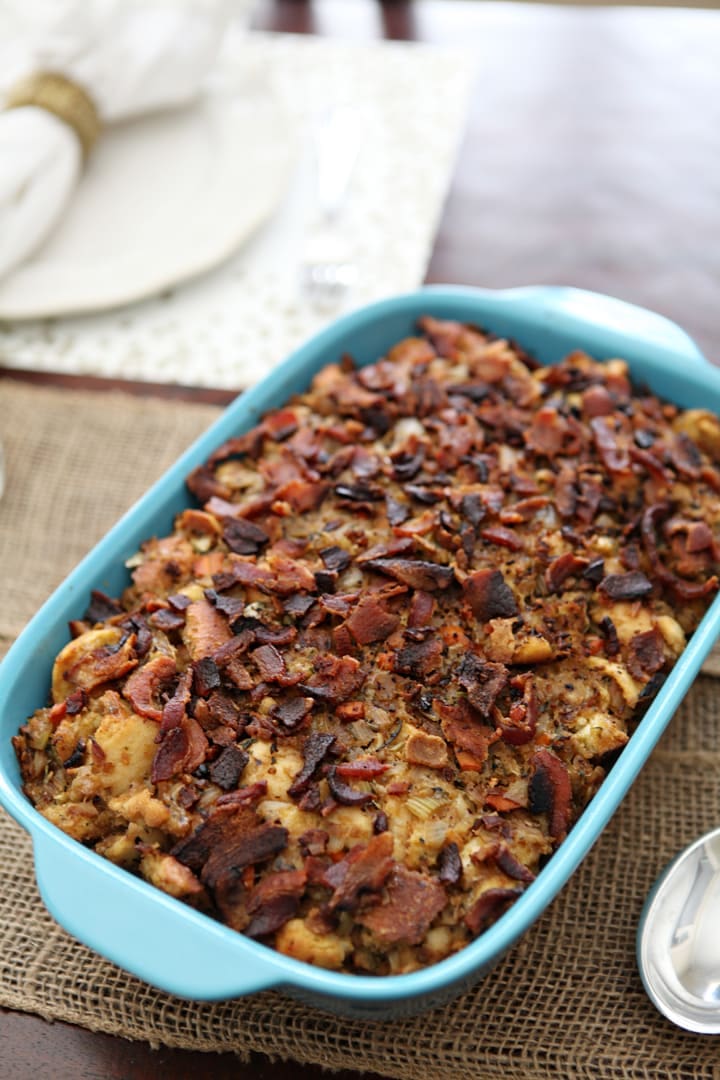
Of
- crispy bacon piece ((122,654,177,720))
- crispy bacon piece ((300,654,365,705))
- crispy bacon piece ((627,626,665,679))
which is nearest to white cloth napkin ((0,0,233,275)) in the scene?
crispy bacon piece ((122,654,177,720))

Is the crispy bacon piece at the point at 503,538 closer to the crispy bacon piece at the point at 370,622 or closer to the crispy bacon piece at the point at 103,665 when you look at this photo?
the crispy bacon piece at the point at 370,622

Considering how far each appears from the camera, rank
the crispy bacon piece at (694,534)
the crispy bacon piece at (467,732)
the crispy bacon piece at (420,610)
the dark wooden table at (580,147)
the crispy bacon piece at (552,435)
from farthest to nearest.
Answer: 1. the dark wooden table at (580,147)
2. the crispy bacon piece at (552,435)
3. the crispy bacon piece at (694,534)
4. the crispy bacon piece at (420,610)
5. the crispy bacon piece at (467,732)

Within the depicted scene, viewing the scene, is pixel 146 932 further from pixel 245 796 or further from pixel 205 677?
pixel 205 677

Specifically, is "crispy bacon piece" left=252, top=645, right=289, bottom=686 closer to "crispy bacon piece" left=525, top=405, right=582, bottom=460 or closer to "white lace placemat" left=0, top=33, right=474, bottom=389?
"crispy bacon piece" left=525, top=405, right=582, bottom=460

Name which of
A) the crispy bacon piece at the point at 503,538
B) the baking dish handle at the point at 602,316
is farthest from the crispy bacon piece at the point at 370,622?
the baking dish handle at the point at 602,316

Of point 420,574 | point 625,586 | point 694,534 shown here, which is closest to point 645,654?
point 625,586

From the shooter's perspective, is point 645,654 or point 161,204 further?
point 161,204

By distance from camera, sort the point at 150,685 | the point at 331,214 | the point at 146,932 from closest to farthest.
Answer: the point at 146,932
the point at 150,685
the point at 331,214
